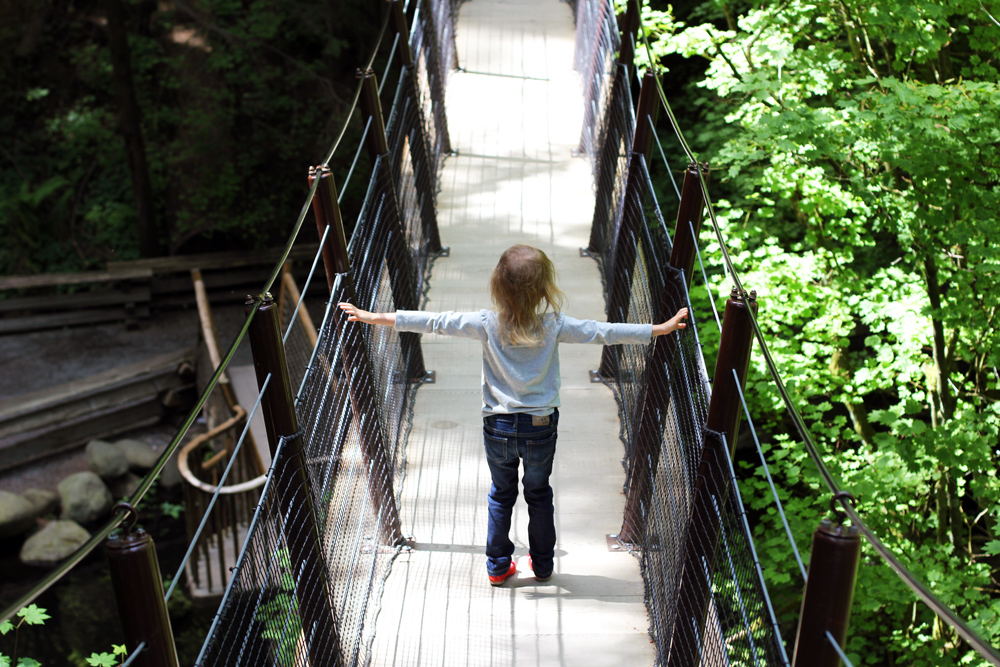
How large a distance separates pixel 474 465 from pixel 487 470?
2.3 inches

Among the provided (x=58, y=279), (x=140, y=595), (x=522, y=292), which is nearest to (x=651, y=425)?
(x=522, y=292)

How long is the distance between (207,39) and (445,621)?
499 inches

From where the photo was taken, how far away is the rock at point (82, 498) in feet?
28.7

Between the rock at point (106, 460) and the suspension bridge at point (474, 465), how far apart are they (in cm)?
612

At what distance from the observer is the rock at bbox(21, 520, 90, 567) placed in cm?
821

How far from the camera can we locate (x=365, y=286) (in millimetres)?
2906

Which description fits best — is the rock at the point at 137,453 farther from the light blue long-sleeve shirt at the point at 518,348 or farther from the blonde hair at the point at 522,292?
the blonde hair at the point at 522,292

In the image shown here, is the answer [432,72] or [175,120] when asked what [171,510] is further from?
[175,120]

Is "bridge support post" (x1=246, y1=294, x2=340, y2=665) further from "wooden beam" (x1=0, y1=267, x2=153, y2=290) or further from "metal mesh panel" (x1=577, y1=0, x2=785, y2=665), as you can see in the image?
"wooden beam" (x1=0, y1=267, x2=153, y2=290)

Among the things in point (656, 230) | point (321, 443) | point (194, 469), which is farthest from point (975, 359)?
point (194, 469)

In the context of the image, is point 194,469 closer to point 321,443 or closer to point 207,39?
point 321,443

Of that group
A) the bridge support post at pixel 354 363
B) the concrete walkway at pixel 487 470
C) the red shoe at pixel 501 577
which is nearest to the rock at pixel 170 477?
the concrete walkway at pixel 487 470

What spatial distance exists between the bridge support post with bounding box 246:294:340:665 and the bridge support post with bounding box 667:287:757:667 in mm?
973

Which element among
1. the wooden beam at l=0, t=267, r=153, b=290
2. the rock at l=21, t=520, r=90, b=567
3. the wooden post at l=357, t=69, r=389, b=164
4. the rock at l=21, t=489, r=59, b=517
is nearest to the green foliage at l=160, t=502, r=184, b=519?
the rock at l=21, t=520, r=90, b=567
